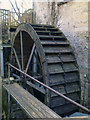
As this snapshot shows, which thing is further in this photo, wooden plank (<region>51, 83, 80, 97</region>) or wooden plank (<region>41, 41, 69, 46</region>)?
wooden plank (<region>41, 41, 69, 46</region>)

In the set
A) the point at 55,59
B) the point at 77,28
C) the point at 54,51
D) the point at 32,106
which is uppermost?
the point at 77,28

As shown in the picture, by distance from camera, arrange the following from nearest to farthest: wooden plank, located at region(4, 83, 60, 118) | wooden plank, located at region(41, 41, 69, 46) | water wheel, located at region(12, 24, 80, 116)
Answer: wooden plank, located at region(4, 83, 60, 118)
water wheel, located at region(12, 24, 80, 116)
wooden plank, located at region(41, 41, 69, 46)

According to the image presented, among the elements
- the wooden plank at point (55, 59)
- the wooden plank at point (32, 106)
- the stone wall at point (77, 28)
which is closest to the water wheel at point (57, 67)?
the wooden plank at point (55, 59)

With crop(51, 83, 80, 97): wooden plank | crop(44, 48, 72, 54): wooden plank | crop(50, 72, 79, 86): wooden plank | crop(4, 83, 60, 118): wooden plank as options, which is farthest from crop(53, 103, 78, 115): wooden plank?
crop(44, 48, 72, 54): wooden plank

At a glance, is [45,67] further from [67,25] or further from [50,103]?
[67,25]

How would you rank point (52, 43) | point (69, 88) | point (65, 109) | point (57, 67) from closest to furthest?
point (65, 109) → point (69, 88) → point (57, 67) → point (52, 43)

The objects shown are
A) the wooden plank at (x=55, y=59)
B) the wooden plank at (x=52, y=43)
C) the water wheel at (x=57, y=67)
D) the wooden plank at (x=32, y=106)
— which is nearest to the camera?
the wooden plank at (x=32, y=106)

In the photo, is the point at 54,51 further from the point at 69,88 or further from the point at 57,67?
the point at 69,88

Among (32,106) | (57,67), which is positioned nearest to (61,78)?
(57,67)

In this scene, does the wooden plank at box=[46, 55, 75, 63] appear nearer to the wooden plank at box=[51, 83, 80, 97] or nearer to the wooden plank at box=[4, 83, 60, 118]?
the wooden plank at box=[51, 83, 80, 97]

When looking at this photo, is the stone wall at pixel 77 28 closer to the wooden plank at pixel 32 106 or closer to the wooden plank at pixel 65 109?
the wooden plank at pixel 65 109

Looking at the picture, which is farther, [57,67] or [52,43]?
[52,43]

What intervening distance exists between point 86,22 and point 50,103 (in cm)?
224

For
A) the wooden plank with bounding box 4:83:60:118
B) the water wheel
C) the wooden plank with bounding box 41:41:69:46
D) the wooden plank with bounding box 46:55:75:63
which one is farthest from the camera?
the wooden plank with bounding box 41:41:69:46
